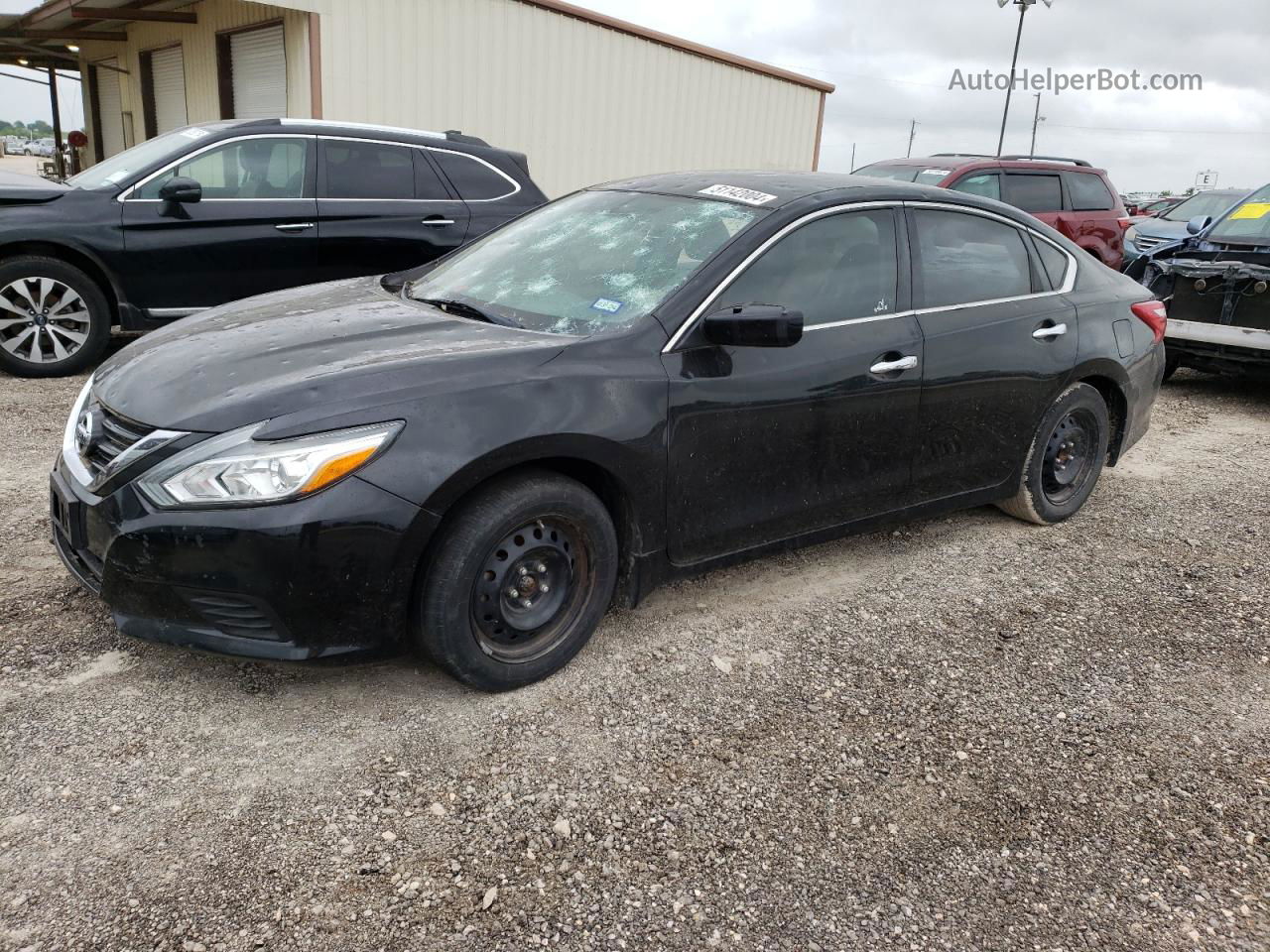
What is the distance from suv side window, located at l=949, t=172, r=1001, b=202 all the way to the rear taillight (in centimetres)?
593

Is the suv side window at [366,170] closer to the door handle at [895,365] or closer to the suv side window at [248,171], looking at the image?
the suv side window at [248,171]

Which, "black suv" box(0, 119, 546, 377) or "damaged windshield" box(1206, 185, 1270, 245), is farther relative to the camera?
"damaged windshield" box(1206, 185, 1270, 245)

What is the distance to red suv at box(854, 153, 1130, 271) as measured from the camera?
10.9 meters

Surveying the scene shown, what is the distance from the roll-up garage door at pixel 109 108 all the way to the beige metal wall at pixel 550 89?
7526 mm

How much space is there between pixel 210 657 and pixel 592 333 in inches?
62.9

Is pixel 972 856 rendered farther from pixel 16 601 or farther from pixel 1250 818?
pixel 16 601

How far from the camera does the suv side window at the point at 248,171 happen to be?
22.0ft

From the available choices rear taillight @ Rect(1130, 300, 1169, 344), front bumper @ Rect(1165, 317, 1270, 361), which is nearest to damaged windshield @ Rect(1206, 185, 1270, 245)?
front bumper @ Rect(1165, 317, 1270, 361)

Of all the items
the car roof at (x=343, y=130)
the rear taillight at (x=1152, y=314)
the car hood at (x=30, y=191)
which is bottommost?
the rear taillight at (x=1152, y=314)

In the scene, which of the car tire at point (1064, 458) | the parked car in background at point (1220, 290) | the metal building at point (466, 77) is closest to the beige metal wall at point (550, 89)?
the metal building at point (466, 77)

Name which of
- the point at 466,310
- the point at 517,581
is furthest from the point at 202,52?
the point at 517,581

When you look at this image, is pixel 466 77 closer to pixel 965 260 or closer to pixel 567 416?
pixel 965 260

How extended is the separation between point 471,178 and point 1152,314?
15.8 feet

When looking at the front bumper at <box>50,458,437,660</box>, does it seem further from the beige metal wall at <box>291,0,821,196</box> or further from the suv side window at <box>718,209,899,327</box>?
the beige metal wall at <box>291,0,821,196</box>
